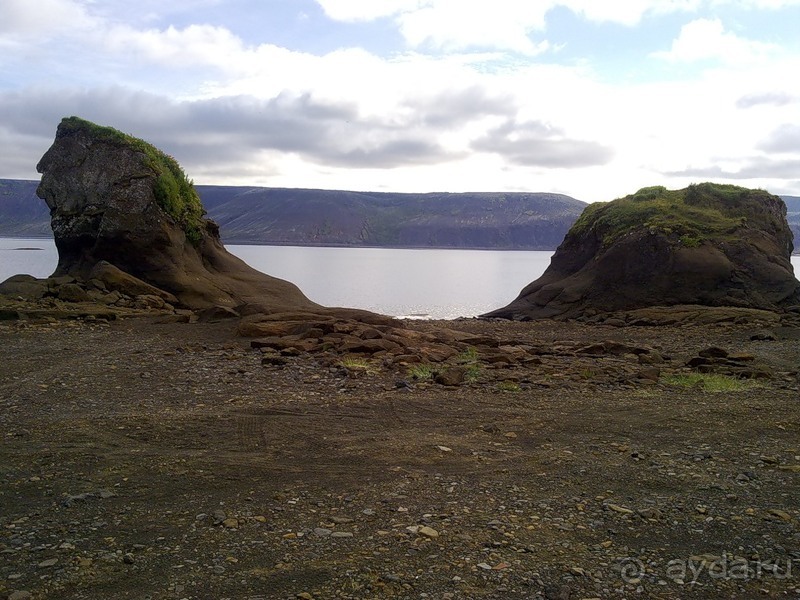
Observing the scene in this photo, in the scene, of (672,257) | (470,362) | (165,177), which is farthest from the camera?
→ (672,257)

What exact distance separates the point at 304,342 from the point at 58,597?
36.9ft

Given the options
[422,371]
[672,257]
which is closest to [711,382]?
[422,371]

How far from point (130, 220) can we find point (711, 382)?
19958mm

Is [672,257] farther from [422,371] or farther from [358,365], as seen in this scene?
[358,365]

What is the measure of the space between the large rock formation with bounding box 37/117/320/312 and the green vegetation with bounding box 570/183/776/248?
1730 cm

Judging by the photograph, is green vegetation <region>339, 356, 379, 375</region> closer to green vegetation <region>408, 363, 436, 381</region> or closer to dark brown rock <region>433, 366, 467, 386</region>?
green vegetation <region>408, 363, 436, 381</region>

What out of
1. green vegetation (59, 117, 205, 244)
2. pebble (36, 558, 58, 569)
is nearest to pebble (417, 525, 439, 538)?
pebble (36, 558, 58, 569)

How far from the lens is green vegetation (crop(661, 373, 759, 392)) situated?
1293 cm

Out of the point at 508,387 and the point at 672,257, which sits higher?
the point at 672,257

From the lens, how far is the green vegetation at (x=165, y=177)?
85.9 feet

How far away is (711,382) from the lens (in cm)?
1329

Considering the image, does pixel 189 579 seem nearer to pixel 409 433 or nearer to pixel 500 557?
pixel 500 557

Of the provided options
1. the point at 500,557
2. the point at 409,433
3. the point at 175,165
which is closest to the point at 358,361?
the point at 409,433

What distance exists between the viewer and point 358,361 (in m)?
14.4
